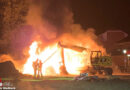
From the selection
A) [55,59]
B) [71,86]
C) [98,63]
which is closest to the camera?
[71,86]

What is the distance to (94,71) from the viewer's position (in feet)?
60.0

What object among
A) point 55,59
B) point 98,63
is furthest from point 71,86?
point 55,59

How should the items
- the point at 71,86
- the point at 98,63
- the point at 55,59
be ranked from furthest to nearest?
the point at 55,59 < the point at 98,63 < the point at 71,86

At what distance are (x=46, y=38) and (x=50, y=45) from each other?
1534 mm

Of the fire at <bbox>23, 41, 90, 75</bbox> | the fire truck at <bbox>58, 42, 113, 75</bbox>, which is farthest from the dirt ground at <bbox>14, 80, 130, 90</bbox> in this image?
the fire at <bbox>23, 41, 90, 75</bbox>

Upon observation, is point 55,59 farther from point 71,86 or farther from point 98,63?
point 71,86

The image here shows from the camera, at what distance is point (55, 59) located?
19062 mm

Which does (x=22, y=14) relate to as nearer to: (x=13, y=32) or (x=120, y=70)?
(x=13, y=32)

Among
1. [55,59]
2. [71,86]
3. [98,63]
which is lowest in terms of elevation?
[71,86]

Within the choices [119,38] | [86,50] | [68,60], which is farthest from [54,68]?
[119,38]

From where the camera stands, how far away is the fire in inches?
714

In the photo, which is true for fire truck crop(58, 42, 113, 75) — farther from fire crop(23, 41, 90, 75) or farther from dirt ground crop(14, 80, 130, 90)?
dirt ground crop(14, 80, 130, 90)

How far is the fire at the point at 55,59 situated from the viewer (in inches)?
714

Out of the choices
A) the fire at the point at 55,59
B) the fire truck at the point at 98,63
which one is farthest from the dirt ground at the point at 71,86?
the fire at the point at 55,59
